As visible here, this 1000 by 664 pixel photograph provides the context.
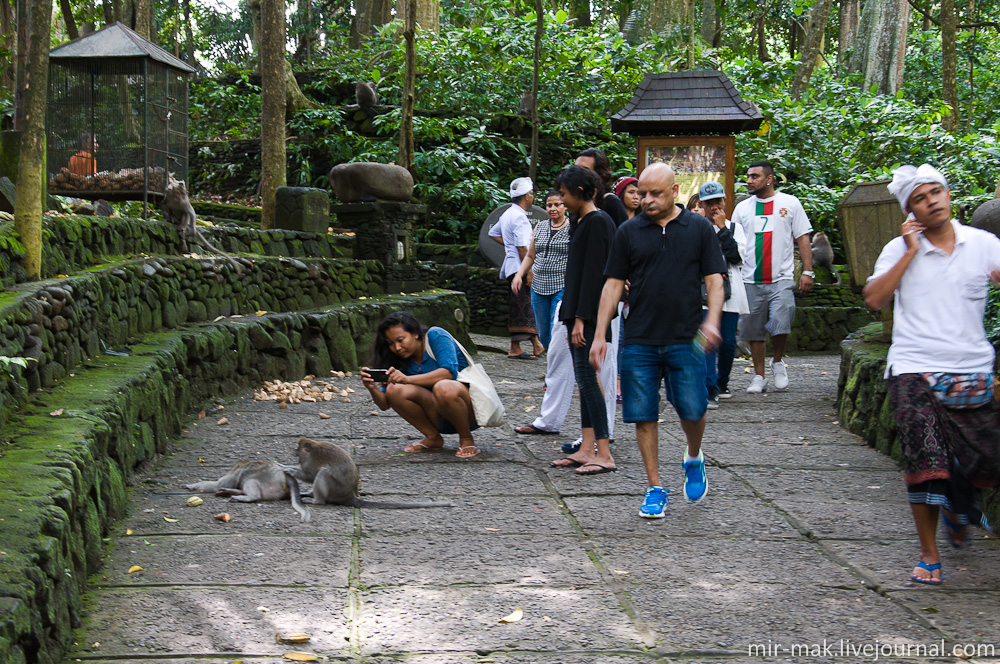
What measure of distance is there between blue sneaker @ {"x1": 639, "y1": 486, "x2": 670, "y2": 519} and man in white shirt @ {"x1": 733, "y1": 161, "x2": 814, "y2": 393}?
12.7 ft

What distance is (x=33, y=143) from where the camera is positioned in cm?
554

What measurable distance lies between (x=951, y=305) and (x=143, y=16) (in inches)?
618

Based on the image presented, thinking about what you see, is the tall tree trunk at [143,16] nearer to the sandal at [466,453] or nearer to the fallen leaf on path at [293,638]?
the sandal at [466,453]

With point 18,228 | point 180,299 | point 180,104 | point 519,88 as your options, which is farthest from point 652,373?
point 519,88

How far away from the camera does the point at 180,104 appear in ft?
32.8

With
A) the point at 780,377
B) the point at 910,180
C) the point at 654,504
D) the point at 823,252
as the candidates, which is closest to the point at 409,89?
the point at 823,252

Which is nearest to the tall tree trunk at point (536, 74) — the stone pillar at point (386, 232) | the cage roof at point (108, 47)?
the stone pillar at point (386, 232)

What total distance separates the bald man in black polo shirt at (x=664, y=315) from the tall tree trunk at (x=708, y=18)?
19.9 metres

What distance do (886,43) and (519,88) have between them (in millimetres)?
8232

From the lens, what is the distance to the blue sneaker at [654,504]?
14.9 feet

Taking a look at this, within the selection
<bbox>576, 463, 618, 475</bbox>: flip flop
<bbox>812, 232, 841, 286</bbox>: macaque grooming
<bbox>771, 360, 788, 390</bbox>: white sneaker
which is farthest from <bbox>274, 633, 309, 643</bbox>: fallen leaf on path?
<bbox>812, 232, 841, 286</bbox>: macaque grooming

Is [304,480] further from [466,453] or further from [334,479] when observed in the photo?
[466,453]

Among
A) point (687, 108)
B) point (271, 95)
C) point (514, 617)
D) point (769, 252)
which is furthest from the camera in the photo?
point (271, 95)

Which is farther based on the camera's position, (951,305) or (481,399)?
(481,399)
